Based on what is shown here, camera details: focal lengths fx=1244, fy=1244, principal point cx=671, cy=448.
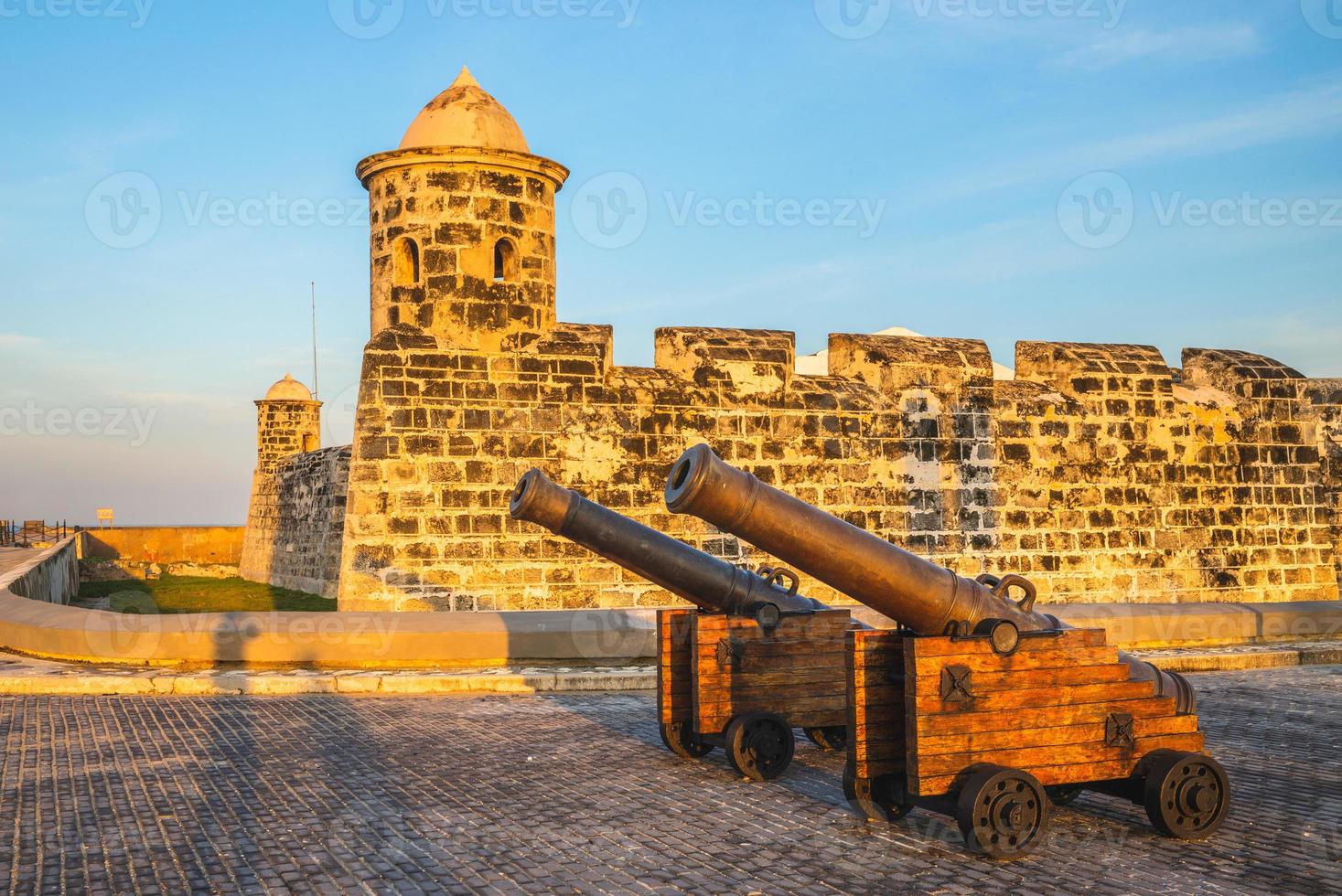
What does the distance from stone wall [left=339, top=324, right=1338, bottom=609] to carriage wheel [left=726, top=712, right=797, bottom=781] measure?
5.91 metres

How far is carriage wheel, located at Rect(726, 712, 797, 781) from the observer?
21.2 ft

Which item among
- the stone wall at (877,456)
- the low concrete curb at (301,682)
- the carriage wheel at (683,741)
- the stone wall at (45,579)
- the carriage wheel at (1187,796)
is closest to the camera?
the carriage wheel at (1187,796)

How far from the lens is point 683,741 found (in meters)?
7.01

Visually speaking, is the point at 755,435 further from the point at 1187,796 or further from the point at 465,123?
the point at 1187,796

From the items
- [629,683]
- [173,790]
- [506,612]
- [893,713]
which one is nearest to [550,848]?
[893,713]

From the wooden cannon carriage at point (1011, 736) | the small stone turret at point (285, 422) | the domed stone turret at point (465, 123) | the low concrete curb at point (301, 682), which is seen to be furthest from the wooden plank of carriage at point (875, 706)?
the small stone turret at point (285, 422)

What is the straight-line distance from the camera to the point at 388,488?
39.1 ft

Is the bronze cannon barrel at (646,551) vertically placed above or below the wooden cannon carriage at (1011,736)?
above

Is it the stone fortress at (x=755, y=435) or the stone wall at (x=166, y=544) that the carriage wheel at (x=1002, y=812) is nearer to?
the stone fortress at (x=755, y=435)

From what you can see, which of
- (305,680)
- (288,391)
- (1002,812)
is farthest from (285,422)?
(1002,812)

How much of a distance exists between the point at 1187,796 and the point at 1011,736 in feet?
2.58

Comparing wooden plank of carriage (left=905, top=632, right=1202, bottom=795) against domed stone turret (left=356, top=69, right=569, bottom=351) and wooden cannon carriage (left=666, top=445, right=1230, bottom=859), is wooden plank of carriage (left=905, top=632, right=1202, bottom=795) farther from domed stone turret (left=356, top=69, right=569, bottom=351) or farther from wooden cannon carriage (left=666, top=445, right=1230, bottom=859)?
domed stone turret (left=356, top=69, right=569, bottom=351)

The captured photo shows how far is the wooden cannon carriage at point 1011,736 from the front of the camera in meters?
5.09

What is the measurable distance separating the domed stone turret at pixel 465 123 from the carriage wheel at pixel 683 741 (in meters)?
7.37
